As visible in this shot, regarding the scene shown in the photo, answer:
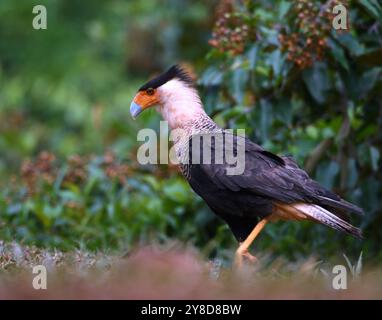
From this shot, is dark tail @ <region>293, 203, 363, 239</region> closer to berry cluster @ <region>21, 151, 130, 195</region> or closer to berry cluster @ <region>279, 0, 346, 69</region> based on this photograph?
berry cluster @ <region>279, 0, 346, 69</region>

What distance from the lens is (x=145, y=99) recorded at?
608 cm

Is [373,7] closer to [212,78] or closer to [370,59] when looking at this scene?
[370,59]

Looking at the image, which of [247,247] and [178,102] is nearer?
[247,247]

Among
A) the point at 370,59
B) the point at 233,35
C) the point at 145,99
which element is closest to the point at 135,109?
the point at 145,99

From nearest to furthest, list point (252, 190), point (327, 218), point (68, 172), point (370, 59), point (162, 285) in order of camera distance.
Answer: point (162, 285), point (327, 218), point (252, 190), point (370, 59), point (68, 172)

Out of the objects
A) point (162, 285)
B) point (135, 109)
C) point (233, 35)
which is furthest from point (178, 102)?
point (162, 285)

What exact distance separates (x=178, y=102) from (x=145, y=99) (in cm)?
25

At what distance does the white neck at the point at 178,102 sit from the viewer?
236 inches

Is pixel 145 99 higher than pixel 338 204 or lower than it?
higher

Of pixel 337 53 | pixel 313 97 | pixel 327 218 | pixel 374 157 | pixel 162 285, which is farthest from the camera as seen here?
pixel 313 97

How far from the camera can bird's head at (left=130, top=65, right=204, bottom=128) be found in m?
6.02

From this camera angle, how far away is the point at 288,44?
6199mm

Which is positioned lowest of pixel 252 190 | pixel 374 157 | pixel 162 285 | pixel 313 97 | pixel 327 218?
pixel 162 285

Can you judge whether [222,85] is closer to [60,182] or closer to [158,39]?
[60,182]
